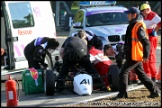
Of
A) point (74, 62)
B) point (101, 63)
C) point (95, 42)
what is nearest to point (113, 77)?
point (101, 63)

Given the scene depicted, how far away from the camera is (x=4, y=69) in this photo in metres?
9.64

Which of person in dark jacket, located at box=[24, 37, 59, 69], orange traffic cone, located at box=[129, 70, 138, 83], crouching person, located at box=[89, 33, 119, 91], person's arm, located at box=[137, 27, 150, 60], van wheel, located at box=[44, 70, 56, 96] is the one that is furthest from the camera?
person in dark jacket, located at box=[24, 37, 59, 69]

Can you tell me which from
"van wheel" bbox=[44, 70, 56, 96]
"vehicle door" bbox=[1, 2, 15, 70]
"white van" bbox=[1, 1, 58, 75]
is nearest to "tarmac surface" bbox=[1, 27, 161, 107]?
"van wheel" bbox=[44, 70, 56, 96]

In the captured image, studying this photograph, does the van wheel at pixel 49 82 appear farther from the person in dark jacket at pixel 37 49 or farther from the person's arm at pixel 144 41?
the person's arm at pixel 144 41

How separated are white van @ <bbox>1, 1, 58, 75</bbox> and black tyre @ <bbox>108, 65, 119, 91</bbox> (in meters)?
2.20

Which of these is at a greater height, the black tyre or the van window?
the van window

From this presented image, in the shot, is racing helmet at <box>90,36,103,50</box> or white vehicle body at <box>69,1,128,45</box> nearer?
racing helmet at <box>90,36,103,50</box>

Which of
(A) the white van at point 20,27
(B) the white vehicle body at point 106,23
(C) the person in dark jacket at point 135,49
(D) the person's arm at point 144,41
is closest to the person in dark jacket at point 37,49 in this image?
(A) the white van at point 20,27

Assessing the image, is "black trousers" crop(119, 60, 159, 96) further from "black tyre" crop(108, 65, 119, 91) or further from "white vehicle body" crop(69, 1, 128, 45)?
"white vehicle body" crop(69, 1, 128, 45)

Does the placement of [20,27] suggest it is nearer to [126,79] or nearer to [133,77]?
[133,77]

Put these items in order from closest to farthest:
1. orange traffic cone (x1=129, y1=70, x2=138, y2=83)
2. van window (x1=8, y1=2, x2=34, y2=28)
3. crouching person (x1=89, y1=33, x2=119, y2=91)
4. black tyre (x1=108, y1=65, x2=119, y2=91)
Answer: black tyre (x1=108, y1=65, x2=119, y2=91), crouching person (x1=89, y1=33, x2=119, y2=91), orange traffic cone (x1=129, y1=70, x2=138, y2=83), van window (x1=8, y1=2, x2=34, y2=28)

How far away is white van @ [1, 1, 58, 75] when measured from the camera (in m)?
9.44

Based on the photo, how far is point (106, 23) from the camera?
45.6 feet

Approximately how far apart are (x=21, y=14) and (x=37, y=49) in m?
1.06
